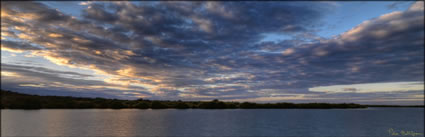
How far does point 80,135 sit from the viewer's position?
60.0 metres

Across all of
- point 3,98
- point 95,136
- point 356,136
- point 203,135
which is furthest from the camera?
point 3,98

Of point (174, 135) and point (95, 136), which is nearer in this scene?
point (95, 136)

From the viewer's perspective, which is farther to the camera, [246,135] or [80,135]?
[246,135]

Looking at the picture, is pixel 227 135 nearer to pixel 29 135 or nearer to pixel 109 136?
pixel 109 136

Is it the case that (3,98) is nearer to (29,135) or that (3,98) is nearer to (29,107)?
(29,107)

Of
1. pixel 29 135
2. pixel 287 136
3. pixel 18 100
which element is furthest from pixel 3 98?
pixel 287 136

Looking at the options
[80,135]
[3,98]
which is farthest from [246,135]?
[3,98]

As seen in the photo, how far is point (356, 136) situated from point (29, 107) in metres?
209

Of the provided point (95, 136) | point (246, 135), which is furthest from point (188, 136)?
point (95, 136)

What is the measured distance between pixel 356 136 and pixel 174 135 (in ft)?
156

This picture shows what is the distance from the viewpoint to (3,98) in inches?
7239

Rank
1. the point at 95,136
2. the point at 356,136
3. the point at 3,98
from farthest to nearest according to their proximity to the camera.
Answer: the point at 3,98 → the point at 356,136 → the point at 95,136

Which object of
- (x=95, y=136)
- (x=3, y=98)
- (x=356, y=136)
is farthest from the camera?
(x=3, y=98)

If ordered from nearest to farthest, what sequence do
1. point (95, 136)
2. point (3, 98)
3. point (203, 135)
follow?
point (95, 136), point (203, 135), point (3, 98)
